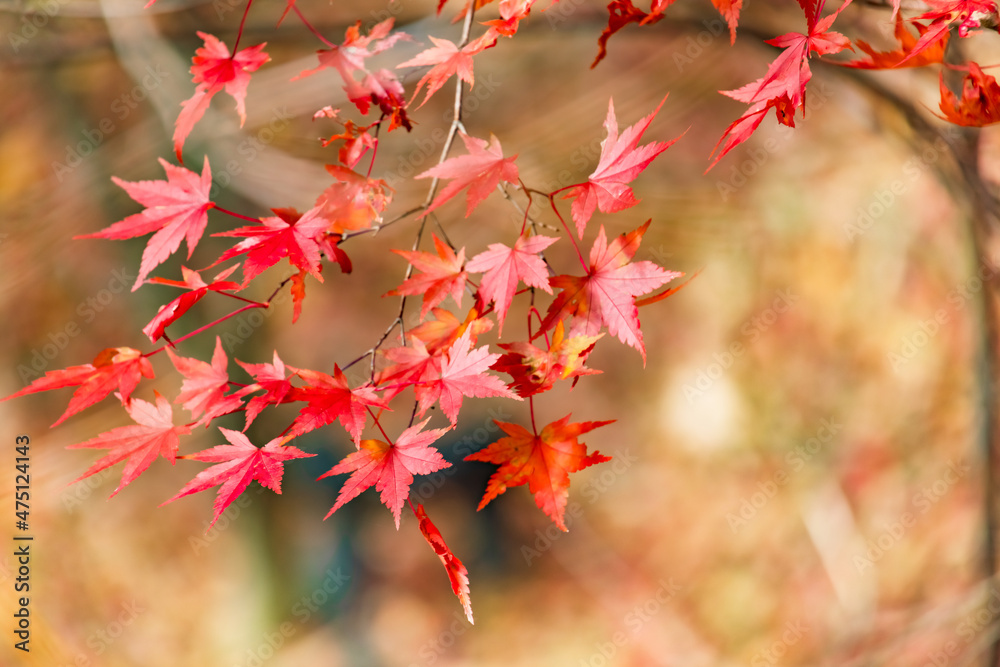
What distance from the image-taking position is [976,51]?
1.52m

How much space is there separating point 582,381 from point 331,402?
105 centimetres

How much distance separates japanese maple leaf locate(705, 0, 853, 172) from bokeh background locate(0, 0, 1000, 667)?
0.96m

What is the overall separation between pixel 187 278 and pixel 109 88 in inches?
44.8

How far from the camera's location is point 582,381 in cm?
160

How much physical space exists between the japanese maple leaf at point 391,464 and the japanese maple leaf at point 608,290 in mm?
205

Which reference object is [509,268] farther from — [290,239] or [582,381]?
[582,381]

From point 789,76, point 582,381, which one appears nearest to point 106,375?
point 789,76

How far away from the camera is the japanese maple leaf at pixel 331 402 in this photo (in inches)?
24.9

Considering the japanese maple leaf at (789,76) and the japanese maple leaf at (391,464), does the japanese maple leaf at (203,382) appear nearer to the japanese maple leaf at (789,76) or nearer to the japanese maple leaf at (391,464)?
the japanese maple leaf at (391,464)

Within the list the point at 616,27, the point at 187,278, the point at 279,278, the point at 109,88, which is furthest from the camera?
the point at 279,278

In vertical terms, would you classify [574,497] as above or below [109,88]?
below

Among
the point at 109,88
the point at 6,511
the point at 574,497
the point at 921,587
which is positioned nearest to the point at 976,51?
the point at 921,587

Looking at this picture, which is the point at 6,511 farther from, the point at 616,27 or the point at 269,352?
the point at 616,27

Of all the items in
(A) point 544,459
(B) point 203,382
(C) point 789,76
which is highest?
(C) point 789,76
